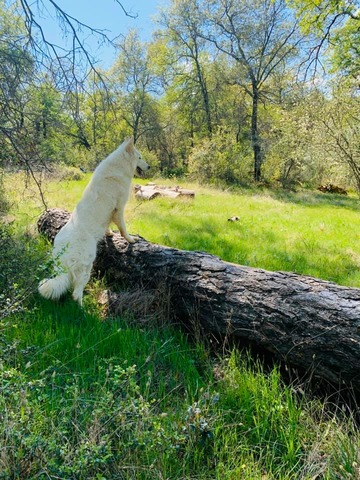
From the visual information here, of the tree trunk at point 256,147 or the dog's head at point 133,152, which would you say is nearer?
the dog's head at point 133,152

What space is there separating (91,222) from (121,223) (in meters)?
0.56

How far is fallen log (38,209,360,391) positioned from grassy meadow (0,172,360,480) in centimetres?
23

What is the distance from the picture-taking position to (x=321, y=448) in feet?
6.08

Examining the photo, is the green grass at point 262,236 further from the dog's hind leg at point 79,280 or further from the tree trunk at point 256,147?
the tree trunk at point 256,147

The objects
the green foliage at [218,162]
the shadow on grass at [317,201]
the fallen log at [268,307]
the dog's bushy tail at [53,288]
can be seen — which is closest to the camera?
the fallen log at [268,307]

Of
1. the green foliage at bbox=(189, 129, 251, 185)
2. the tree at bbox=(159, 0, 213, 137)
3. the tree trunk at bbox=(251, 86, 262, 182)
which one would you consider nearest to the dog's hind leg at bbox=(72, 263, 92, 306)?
the green foliage at bbox=(189, 129, 251, 185)

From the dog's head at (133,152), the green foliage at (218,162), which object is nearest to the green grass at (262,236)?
the dog's head at (133,152)

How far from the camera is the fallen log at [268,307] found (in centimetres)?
232

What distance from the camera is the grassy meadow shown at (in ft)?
5.06

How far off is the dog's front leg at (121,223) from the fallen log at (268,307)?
0.48 m

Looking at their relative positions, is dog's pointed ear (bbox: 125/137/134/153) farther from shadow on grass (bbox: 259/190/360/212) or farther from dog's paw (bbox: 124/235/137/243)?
shadow on grass (bbox: 259/190/360/212)

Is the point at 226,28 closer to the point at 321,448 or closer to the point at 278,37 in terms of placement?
the point at 278,37

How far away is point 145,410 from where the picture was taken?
66.0 inches

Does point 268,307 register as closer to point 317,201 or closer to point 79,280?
point 79,280
